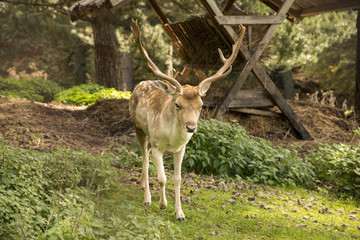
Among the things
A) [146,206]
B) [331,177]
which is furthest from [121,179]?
[331,177]

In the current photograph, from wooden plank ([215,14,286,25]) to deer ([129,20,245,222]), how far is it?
3.40 metres

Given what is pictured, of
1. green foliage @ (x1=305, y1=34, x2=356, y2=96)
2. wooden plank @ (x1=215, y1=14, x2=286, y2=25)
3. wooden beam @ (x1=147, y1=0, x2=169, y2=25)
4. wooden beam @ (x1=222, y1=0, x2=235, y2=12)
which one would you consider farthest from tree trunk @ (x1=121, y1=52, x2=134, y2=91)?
wooden plank @ (x1=215, y1=14, x2=286, y2=25)

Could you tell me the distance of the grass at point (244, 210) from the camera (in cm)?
529

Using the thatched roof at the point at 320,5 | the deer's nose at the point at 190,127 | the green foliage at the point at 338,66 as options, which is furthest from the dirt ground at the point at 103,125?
the green foliage at the point at 338,66

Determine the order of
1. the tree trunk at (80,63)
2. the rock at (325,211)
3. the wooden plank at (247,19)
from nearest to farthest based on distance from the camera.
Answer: the rock at (325,211), the wooden plank at (247,19), the tree trunk at (80,63)

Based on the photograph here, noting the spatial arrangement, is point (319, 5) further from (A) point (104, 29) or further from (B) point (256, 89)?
(A) point (104, 29)

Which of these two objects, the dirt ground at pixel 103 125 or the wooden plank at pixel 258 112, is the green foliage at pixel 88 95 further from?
the wooden plank at pixel 258 112

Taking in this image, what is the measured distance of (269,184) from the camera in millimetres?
7527

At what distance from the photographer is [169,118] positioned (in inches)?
214

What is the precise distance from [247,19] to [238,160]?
3.48 metres

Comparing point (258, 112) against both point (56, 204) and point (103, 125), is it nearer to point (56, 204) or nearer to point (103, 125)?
point (103, 125)

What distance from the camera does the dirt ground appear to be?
27.7 feet

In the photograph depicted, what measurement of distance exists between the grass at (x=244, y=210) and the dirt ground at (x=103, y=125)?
206 centimetres

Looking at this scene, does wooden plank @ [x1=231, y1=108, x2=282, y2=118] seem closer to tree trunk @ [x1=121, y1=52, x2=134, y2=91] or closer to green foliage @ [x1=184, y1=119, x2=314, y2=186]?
green foliage @ [x1=184, y1=119, x2=314, y2=186]
